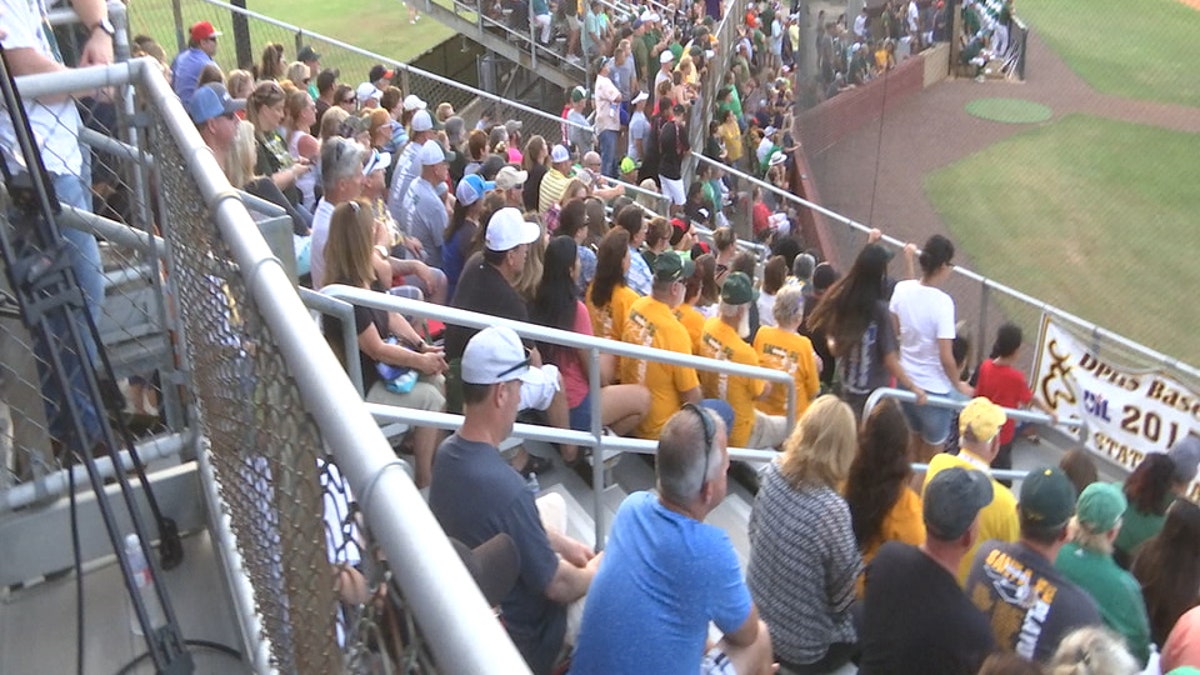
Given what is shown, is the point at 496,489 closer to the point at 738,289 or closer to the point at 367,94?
the point at 738,289

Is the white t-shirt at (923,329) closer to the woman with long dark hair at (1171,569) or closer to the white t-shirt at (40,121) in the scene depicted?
the woman with long dark hair at (1171,569)

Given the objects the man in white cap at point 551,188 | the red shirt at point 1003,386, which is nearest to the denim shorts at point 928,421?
the red shirt at point 1003,386

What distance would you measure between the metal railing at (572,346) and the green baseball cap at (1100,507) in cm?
167

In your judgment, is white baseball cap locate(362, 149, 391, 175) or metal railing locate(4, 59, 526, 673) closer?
metal railing locate(4, 59, 526, 673)

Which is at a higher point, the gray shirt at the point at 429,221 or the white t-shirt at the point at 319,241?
the white t-shirt at the point at 319,241

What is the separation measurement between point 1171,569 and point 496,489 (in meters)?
3.14

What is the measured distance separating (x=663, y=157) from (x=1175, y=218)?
26.2ft

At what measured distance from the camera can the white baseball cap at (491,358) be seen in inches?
123

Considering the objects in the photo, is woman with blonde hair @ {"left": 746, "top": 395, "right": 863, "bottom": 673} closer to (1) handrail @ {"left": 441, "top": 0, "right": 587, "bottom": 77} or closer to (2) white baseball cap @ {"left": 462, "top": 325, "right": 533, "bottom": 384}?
(2) white baseball cap @ {"left": 462, "top": 325, "right": 533, "bottom": 384}

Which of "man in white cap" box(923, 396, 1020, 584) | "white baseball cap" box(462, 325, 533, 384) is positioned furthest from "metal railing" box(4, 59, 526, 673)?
"man in white cap" box(923, 396, 1020, 584)

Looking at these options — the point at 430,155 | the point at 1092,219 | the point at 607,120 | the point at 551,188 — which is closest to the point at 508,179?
the point at 430,155

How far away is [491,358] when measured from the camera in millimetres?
3117

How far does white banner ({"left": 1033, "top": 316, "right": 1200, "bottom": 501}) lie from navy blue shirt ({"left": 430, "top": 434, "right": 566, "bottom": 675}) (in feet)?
18.7

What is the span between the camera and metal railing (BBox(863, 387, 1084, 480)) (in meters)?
6.48
